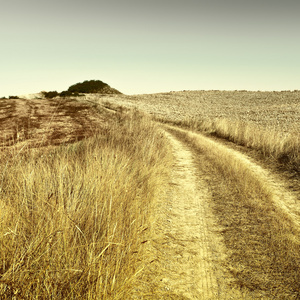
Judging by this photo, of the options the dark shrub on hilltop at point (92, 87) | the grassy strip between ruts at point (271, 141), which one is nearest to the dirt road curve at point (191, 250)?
the grassy strip between ruts at point (271, 141)

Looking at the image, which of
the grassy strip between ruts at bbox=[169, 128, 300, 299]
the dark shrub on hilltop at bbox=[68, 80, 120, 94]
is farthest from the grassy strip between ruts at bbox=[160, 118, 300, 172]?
the dark shrub on hilltop at bbox=[68, 80, 120, 94]

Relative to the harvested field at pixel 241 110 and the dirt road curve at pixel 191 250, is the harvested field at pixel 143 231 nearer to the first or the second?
the dirt road curve at pixel 191 250

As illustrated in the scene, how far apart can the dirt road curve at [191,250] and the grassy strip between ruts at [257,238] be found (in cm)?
19

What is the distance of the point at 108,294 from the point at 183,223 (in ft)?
8.10

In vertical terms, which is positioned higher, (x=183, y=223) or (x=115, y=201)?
(x=115, y=201)

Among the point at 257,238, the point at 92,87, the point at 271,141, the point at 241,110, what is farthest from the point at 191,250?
the point at 92,87

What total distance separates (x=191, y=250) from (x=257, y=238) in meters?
1.12

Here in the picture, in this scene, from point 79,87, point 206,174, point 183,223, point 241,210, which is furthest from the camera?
point 79,87

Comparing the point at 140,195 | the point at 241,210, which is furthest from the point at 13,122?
the point at 241,210

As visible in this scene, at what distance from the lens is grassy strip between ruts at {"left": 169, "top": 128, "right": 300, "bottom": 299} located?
2.67 meters

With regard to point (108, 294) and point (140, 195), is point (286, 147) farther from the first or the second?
point (108, 294)

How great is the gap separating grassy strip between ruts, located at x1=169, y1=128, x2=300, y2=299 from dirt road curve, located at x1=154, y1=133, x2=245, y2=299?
19cm

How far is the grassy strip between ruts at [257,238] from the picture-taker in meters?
2.67

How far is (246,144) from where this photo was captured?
41.8 ft
